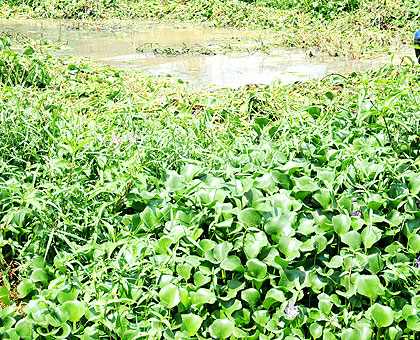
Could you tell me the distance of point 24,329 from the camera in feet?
7.20

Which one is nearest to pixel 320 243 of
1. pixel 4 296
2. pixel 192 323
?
pixel 192 323

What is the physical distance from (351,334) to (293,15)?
7873 millimetres

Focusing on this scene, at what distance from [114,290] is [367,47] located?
5586mm

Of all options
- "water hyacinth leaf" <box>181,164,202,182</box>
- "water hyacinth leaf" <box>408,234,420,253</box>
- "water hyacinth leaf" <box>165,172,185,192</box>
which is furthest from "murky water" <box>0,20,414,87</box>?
"water hyacinth leaf" <box>408,234,420,253</box>

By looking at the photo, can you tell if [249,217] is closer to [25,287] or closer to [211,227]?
[211,227]

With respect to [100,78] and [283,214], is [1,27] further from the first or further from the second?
[283,214]

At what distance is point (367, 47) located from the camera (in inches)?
273

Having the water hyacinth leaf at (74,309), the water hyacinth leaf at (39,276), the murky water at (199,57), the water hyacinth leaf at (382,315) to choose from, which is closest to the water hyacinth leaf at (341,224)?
the water hyacinth leaf at (382,315)

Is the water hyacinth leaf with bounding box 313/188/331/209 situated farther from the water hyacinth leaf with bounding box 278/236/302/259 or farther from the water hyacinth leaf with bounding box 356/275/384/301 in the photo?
the water hyacinth leaf with bounding box 356/275/384/301

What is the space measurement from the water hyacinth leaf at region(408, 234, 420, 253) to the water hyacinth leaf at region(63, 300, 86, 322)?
1.42 m

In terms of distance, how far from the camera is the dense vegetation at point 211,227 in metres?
2.25

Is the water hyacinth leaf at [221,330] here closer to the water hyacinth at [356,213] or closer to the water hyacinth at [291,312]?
the water hyacinth at [291,312]

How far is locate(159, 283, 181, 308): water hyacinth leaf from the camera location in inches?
86.6

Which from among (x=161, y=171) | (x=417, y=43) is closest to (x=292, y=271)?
(x=161, y=171)
